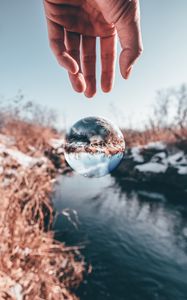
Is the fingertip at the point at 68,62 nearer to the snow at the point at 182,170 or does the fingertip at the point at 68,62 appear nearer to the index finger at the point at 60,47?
the index finger at the point at 60,47

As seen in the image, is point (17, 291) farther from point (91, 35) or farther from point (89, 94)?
point (91, 35)

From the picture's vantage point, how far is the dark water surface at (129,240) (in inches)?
176

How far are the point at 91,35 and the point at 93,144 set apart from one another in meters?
0.58

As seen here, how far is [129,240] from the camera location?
6035 mm

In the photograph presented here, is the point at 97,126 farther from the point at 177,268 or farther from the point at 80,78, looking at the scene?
the point at 177,268

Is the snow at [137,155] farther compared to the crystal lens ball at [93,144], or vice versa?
the snow at [137,155]

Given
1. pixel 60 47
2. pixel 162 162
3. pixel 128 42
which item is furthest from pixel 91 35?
pixel 162 162

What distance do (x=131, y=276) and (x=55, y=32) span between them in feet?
15.0

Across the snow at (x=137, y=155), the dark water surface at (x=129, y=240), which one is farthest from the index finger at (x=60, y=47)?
the snow at (x=137, y=155)

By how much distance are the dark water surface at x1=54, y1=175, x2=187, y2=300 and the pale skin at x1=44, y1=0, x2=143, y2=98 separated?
12.3ft

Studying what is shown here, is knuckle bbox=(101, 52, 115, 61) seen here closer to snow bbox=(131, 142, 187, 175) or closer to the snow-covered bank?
the snow-covered bank

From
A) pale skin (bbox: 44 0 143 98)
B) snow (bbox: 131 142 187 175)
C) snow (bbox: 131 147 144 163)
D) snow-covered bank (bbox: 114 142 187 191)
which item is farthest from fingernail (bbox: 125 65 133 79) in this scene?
snow (bbox: 131 147 144 163)

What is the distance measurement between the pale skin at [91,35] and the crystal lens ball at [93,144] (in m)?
0.18

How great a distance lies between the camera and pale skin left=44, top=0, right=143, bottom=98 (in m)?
1.03
